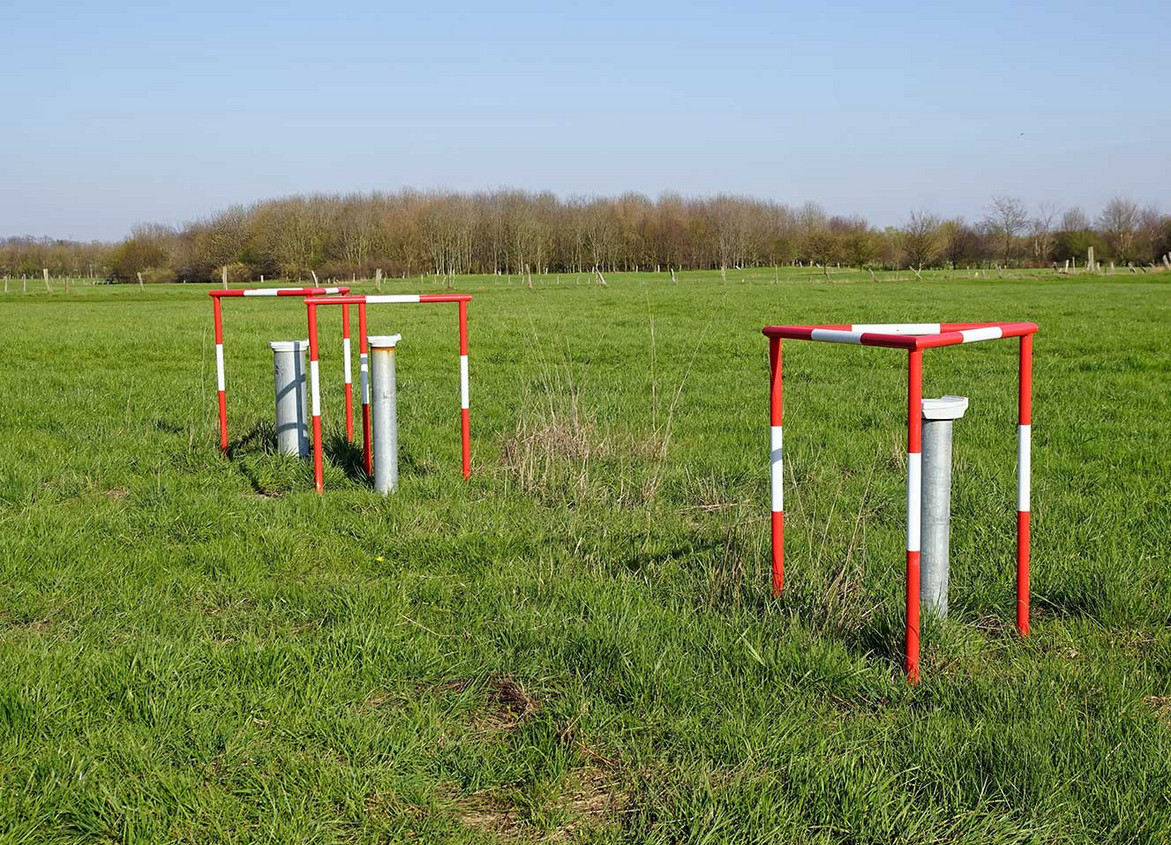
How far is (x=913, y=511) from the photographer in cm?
395

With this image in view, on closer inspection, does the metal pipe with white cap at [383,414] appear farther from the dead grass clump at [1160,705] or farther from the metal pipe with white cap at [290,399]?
the dead grass clump at [1160,705]

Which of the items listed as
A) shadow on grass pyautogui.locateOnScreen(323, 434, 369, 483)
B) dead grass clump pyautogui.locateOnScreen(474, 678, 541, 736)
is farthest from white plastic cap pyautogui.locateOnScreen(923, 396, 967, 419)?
shadow on grass pyautogui.locateOnScreen(323, 434, 369, 483)

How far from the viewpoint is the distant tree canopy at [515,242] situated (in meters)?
98.4

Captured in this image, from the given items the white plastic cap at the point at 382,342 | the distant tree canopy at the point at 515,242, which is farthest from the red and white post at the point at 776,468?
the distant tree canopy at the point at 515,242

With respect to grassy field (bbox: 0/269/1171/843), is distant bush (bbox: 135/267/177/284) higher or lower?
higher

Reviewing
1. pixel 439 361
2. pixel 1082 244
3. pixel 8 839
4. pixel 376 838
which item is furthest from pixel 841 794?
pixel 1082 244

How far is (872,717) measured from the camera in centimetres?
384

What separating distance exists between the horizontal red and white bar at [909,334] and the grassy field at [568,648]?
1165mm

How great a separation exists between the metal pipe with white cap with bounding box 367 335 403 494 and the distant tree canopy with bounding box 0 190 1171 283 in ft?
279

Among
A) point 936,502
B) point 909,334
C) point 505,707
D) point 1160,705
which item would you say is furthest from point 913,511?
point 505,707

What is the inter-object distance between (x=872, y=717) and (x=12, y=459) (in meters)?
7.36

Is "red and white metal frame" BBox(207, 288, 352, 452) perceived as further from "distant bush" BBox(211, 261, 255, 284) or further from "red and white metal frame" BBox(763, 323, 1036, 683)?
"distant bush" BBox(211, 261, 255, 284)

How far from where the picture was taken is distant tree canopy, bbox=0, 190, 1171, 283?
323ft

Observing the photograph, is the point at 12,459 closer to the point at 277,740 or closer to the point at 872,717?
the point at 277,740
